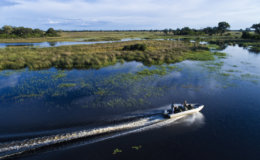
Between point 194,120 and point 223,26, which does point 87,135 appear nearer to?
point 194,120

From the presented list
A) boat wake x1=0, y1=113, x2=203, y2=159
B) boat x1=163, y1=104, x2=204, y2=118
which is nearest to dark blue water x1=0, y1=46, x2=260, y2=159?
boat wake x1=0, y1=113, x2=203, y2=159

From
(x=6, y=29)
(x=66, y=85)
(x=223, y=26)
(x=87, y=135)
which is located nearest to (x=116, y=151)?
(x=87, y=135)

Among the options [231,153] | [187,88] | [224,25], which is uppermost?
[224,25]

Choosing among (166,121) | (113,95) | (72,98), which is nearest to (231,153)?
(166,121)

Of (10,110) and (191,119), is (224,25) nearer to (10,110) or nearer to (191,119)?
(191,119)

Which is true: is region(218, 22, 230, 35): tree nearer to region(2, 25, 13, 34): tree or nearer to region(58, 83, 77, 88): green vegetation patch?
region(58, 83, 77, 88): green vegetation patch

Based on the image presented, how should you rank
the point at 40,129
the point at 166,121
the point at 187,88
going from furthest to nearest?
1. the point at 187,88
2. the point at 166,121
3. the point at 40,129

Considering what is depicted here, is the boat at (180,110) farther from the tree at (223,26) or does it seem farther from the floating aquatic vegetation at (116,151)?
the tree at (223,26)
